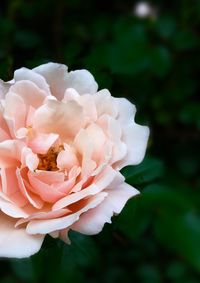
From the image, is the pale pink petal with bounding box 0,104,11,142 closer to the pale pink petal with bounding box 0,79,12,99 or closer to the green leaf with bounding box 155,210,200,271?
the pale pink petal with bounding box 0,79,12,99

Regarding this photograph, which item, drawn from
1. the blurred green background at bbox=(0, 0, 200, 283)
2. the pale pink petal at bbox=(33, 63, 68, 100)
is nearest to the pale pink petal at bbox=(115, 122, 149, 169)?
the pale pink petal at bbox=(33, 63, 68, 100)

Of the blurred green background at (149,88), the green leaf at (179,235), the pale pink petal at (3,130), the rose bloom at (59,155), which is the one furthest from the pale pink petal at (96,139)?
the green leaf at (179,235)

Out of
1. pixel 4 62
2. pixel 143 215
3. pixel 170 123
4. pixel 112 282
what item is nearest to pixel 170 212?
pixel 143 215

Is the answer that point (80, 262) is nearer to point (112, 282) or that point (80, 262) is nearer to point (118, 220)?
point (118, 220)

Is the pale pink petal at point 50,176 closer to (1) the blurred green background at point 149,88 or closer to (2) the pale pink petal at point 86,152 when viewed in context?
(2) the pale pink petal at point 86,152

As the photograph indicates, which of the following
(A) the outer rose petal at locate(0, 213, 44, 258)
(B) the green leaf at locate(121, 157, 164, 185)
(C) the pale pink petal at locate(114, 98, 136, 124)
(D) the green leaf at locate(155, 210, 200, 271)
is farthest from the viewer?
(D) the green leaf at locate(155, 210, 200, 271)
